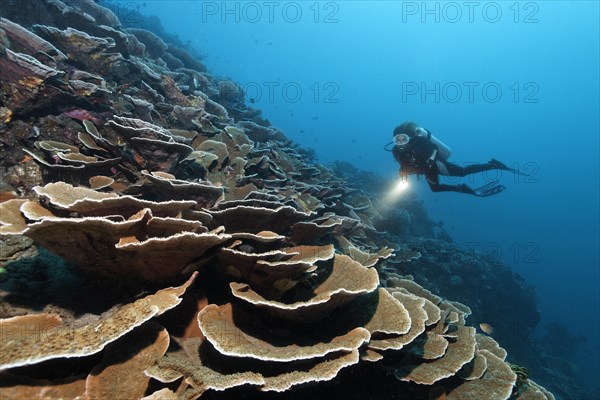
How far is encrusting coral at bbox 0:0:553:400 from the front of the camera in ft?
6.29

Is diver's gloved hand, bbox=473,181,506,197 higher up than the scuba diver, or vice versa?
the scuba diver

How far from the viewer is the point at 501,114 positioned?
15238 cm

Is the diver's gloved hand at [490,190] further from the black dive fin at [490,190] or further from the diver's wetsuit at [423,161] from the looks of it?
the diver's wetsuit at [423,161]

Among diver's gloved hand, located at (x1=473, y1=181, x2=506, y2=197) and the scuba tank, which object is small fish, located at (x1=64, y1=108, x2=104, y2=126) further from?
diver's gloved hand, located at (x1=473, y1=181, x2=506, y2=197)

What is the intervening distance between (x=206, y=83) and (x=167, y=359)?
9494mm

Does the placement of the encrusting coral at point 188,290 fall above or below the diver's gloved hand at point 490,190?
below

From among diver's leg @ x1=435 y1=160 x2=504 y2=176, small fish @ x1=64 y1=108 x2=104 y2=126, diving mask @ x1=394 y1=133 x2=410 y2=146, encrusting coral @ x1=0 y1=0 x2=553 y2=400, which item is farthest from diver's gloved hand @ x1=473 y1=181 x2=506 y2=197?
small fish @ x1=64 y1=108 x2=104 y2=126

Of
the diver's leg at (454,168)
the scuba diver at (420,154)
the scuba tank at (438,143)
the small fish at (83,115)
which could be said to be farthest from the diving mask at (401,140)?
the small fish at (83,115)

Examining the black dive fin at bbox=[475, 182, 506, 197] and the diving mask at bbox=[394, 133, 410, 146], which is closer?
the diving mask at bbox=[394, 133, 410, 146]

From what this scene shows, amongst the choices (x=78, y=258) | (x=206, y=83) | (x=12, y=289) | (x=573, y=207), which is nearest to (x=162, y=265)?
(x=78, y=258)

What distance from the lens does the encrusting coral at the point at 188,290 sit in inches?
75.5

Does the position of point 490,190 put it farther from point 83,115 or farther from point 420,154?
point 83,115

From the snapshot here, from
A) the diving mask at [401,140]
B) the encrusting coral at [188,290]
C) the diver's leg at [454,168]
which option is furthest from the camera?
the diver's leg at [454,168]

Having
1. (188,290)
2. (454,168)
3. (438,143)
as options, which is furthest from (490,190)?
(188,290)
